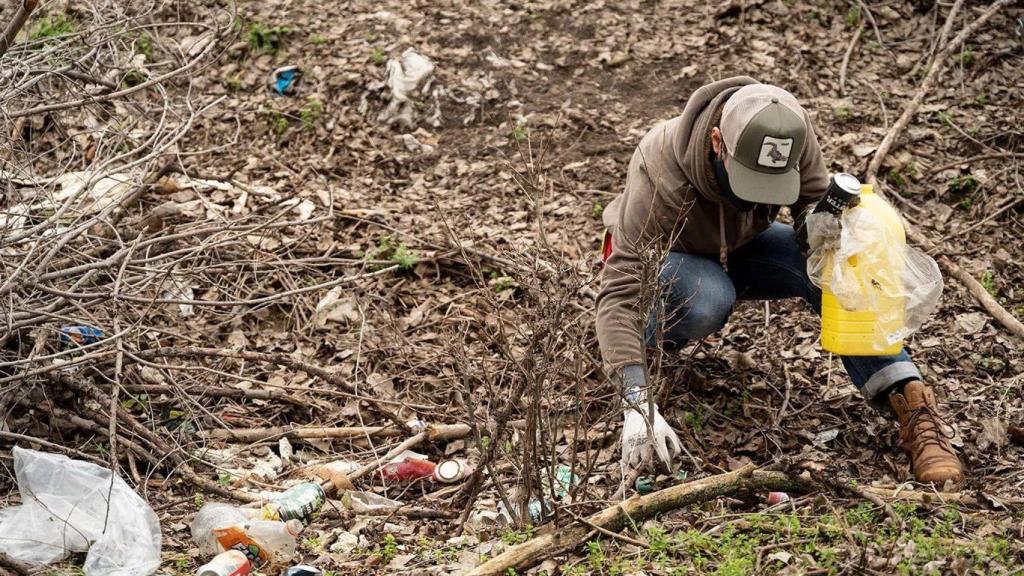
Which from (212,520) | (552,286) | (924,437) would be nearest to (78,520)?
(212,520)

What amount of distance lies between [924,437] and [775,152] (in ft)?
3.94

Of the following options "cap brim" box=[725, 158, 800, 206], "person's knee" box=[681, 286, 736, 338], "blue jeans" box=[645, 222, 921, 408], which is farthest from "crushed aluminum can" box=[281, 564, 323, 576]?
"cap brim" box=[725, 158, 800, 206]

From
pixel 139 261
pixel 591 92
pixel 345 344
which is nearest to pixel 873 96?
pixel 591 92

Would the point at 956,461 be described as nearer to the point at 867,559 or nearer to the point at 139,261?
the point at 867,559

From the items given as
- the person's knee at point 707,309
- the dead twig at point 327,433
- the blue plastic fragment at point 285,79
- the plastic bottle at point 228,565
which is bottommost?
the dead twig at point 327,433

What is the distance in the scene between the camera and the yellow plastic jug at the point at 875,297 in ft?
11.5

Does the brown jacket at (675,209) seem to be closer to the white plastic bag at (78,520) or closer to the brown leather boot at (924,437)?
the brown leather boot at (924,437)

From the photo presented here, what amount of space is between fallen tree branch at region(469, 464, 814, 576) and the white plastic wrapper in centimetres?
70

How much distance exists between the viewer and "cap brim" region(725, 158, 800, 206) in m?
3.33

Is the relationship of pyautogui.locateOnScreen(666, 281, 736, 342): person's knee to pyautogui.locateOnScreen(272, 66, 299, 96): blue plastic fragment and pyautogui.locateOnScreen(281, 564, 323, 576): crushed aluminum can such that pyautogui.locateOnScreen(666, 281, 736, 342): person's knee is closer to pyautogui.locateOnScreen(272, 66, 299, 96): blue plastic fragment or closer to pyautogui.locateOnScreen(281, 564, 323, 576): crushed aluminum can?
pyautogui.locateOnScreen(281, 564, 323, 576): crushed aluminum can

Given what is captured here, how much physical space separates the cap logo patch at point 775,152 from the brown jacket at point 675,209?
259 mm

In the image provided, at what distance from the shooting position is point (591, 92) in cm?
611

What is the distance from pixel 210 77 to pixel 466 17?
5.92ft

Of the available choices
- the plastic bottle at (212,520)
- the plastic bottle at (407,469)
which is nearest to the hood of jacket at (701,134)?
the plastic bottle at (407,469)
